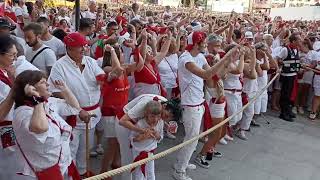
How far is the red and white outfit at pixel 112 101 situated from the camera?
15.3 ft

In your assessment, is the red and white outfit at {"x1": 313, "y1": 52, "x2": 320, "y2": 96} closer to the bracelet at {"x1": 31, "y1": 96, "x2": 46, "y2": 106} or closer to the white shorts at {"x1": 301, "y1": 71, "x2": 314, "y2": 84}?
the white shorts at {"x1": 301, "y1": 71, "x2": 314, "y2": 84}

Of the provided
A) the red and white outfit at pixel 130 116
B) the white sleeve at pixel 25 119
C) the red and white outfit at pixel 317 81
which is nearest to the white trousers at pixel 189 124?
the red and white outfit at pixel 130 116

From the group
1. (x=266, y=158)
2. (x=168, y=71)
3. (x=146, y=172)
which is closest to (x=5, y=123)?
(x=146, y=172)

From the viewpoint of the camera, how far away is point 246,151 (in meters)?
6.66

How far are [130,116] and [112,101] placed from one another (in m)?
0.66

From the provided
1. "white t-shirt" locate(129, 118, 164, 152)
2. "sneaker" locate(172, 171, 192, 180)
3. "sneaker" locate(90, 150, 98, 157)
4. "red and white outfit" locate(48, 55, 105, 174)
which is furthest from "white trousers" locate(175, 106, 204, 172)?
"sneaker" locate(90, 150, 98, 157)

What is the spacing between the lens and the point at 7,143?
3264mm

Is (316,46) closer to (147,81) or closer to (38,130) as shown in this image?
(147,81)

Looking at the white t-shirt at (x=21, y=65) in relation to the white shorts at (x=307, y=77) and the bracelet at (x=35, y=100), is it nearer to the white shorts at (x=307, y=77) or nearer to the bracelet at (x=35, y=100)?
the bracelet at (x=35, y=100)

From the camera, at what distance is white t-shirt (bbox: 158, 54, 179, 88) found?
6555 millimetres

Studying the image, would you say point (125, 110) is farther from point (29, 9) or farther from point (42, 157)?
point (29, 9)

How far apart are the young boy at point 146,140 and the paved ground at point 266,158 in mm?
1151

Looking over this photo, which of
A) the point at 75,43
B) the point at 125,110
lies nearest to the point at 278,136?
the point at 125,110

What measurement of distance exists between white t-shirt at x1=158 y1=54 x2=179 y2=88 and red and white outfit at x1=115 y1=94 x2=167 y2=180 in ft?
7.40
